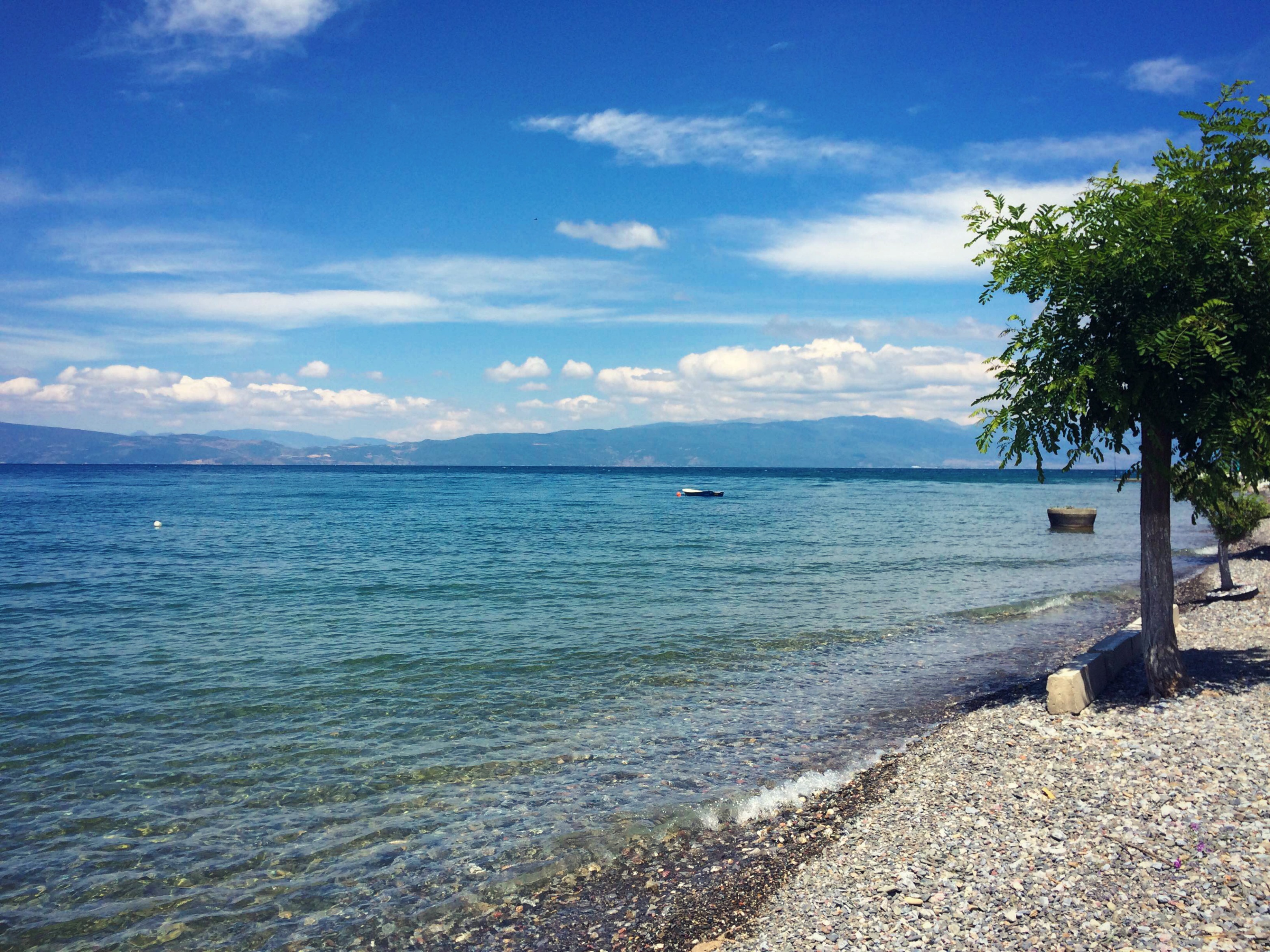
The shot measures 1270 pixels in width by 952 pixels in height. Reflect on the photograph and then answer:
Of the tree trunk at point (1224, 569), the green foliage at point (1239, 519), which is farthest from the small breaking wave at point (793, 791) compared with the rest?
the tree trunk at point (1224, 569)

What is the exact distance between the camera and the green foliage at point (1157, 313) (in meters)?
10.3

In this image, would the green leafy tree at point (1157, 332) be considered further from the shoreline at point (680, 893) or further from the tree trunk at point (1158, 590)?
the shoreline at point (680, 893)

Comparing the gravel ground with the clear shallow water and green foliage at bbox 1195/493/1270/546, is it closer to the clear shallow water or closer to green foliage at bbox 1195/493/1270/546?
the clear shallow water

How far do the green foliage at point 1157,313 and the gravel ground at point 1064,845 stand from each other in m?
4.21

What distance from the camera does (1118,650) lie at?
1392 cm

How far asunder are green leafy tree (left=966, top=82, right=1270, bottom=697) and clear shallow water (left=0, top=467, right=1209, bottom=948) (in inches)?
236

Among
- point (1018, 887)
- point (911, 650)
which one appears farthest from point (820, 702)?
point (1018, 887)

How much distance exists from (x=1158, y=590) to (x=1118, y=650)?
7.56 feet

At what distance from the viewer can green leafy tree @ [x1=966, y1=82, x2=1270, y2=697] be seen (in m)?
10.3

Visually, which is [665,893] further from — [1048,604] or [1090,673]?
[1048,604]

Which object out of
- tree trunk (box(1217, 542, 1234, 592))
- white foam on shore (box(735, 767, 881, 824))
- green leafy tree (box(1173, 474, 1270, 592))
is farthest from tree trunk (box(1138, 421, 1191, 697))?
tree trunk (box(1217, 542, 1234, 592))

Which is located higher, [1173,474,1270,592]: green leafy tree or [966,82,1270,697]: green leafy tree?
[966,82,1270,697]: green leafy tree

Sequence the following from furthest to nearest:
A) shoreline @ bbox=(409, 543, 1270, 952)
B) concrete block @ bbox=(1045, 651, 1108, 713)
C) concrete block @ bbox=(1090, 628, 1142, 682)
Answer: concrete block @ bbox=(1090, 628, 1142, 682) < concrete block @ bbox=(1045, 651, 1108, 713) < shoreline @ bbox=(409, 543, 1270, 952)

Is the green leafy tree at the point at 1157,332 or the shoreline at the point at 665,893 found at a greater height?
the green leafy tree at the point at 1157,332
